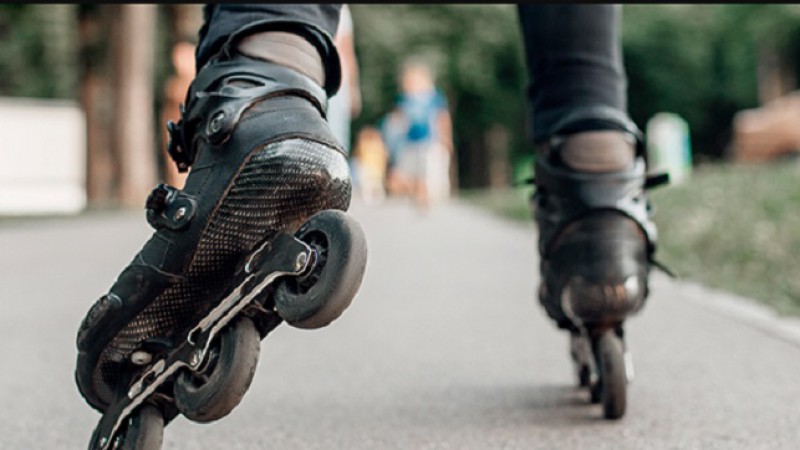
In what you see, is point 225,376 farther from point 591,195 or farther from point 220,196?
point 591,195

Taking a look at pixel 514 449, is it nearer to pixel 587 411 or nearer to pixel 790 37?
pixel 587 411

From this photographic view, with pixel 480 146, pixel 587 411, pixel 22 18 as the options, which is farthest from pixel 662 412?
pixel 480 146

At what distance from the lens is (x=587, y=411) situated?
268 centimetres

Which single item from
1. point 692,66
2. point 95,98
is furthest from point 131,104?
point 692,66

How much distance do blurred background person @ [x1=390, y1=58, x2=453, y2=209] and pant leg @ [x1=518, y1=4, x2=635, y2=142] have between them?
1201 cm

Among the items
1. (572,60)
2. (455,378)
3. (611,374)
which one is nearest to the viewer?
(611,374)

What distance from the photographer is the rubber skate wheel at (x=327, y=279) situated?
1.74 metres

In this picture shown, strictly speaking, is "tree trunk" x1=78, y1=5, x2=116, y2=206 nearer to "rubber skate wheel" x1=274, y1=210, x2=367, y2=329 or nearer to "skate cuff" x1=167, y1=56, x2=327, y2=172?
"skate cuff" x1=167, y1=56, x2=327, y2=172

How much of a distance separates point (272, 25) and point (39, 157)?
2555cm

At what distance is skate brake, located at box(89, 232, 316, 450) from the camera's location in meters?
1.78

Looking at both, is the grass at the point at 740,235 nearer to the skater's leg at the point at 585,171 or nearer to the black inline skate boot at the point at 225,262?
the skater's leg at the point at 585,171

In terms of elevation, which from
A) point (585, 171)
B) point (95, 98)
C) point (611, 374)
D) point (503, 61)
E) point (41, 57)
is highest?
point (585, 171)

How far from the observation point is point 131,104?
1914cm

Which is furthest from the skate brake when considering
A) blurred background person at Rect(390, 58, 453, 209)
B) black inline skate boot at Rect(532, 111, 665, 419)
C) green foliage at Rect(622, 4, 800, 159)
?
green foliage at Rect(622, 4, 800, 159)
